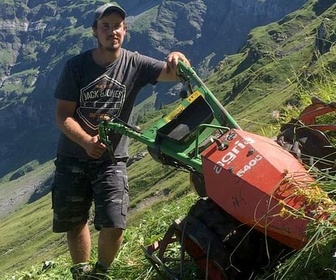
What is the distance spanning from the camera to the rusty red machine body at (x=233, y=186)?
12.4 ft

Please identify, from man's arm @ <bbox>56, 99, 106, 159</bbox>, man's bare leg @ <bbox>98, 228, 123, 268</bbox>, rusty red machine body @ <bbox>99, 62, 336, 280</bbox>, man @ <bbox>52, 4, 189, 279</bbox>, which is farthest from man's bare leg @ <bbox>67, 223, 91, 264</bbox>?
rusty red machine body @ <bbox>99, 62, 336, 280</bbox>

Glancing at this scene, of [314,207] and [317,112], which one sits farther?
[317,112]

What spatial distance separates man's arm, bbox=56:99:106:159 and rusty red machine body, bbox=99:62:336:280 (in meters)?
0.47

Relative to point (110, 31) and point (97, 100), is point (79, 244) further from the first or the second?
point (110, 31)

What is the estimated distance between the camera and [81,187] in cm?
618

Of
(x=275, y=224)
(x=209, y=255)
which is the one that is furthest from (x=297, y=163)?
(x=209, y=255)

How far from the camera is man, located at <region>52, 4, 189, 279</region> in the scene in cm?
603

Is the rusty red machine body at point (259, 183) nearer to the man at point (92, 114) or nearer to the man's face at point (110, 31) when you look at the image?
the man at point (92, 114)

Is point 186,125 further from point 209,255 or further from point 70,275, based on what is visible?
point 70,275

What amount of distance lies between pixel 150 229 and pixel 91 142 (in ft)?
Answer: 5.79

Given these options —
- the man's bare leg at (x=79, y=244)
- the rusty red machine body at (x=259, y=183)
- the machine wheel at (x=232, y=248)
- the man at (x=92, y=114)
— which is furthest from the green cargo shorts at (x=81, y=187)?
the rusty red machine body at (x=259, y=183)

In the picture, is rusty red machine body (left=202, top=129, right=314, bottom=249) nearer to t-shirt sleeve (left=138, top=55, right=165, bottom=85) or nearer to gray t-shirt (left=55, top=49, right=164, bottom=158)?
gray t-shirt (left=55, top=49, right=164, bottom=158)

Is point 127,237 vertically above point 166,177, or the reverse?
point 127,237

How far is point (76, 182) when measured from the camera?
6164 mm
